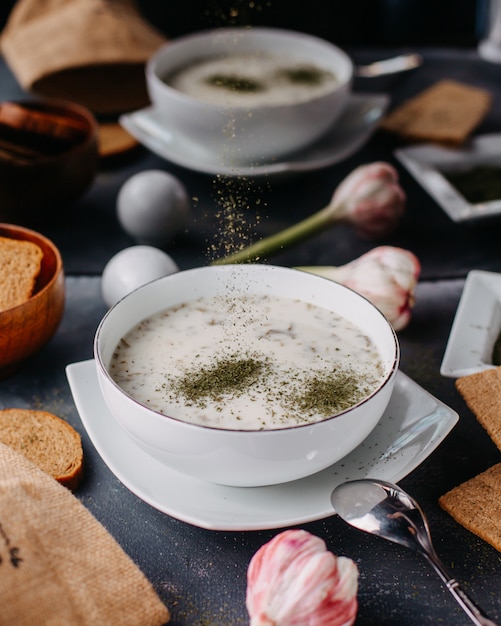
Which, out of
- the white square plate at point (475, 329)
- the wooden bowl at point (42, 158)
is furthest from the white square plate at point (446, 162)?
the wooden bowl at point (42, 158)

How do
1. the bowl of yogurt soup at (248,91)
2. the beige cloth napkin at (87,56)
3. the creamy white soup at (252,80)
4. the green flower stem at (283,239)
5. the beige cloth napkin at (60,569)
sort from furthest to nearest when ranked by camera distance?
1. the beige cloth napkin at (87,56)
2. the creamy white soup at (252,80)
3. the bowl of yogurt soup at (248,91)
4. the green flower stem at (283,239)
5. the beige cloth napkin at (60,569)

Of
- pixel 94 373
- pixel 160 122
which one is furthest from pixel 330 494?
pixel 160 122

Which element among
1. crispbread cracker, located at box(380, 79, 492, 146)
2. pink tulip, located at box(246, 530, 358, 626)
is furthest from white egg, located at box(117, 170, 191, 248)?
pink tulip, located at box(246, 530, 358, 626)

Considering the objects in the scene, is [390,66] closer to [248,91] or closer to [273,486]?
[248,91]

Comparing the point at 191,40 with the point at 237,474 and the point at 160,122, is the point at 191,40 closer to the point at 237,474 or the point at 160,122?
the point at 160,122

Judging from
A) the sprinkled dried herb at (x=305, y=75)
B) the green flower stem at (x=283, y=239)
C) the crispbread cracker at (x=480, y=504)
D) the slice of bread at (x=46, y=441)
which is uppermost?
the sprinkled dried herb at (x=305, y=75)

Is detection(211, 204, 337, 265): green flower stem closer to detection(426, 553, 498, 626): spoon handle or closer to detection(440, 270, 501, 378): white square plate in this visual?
detection(440, 270, 501, 378): white square plate

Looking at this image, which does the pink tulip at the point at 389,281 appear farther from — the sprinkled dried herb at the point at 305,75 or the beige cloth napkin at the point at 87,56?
the beige cloth napkin at the point at 87,56
